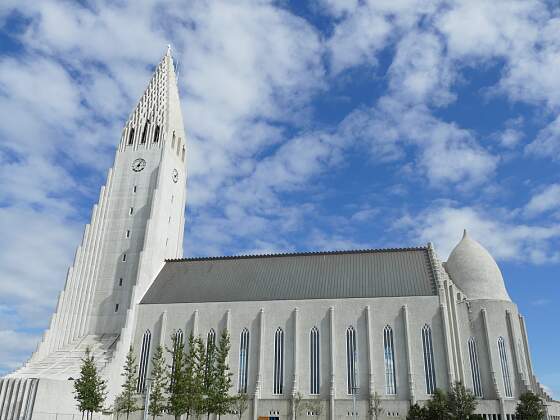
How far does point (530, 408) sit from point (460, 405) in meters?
7.52

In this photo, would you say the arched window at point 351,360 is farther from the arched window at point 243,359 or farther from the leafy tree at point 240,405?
the arched window at point 243,359

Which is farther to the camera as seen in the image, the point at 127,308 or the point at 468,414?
the point at 127,308

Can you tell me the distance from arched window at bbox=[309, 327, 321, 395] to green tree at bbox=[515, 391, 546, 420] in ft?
58.3

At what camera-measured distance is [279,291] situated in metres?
55.0

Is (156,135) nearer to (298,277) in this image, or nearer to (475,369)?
(298,277)

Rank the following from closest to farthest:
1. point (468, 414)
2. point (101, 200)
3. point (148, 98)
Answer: point (468, 414), point (101, 200), point (148, 98)

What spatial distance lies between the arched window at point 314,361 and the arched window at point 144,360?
17.2 metres

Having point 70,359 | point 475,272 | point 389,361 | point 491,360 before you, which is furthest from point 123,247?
point 491,360

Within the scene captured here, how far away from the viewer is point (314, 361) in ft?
166

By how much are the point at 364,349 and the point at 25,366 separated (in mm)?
34374

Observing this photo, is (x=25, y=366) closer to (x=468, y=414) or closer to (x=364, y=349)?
(x=364, y=349)

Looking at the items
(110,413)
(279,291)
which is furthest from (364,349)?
(110,413)

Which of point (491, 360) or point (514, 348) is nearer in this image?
point (491, 360)

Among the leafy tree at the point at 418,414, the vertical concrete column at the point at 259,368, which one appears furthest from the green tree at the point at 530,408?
the vertical concrete column at the point at 259,368
